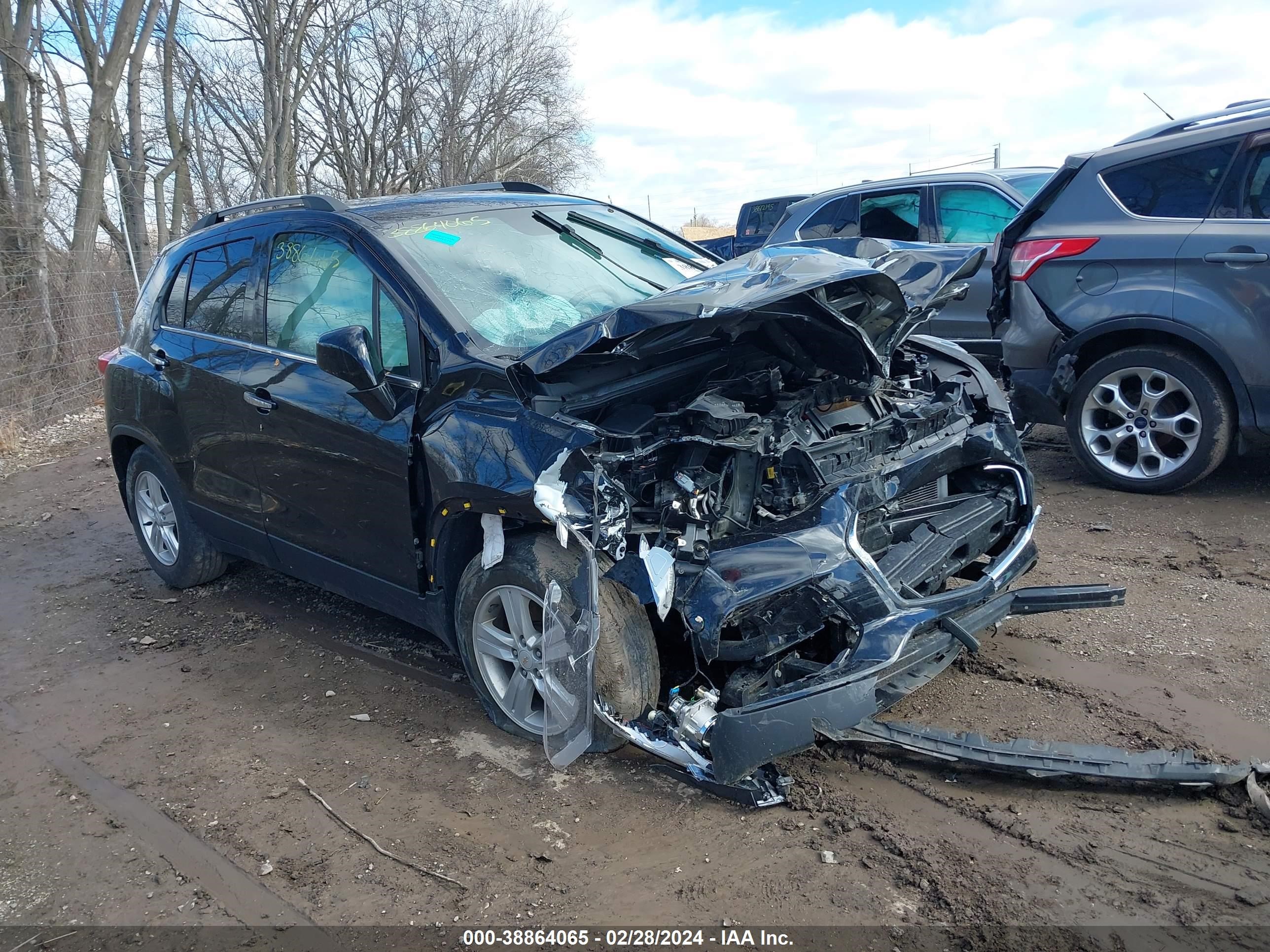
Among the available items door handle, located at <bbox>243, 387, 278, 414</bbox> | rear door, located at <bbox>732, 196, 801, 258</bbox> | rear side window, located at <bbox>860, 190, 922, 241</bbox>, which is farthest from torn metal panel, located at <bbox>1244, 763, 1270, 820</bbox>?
rear door, located at <bbox>732, 196, 801, 258</bbox>

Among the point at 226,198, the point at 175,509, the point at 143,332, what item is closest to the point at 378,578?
the point at 175,509

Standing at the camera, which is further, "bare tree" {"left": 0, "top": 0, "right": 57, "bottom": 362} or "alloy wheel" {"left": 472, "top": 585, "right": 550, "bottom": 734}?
"bare tree" {"left": 0, "top": 0, "right": 57, "bottom": 362}

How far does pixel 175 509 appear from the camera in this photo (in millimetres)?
5293

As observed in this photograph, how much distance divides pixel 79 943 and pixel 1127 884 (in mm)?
2888

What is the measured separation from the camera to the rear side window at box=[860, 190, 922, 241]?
8.16m

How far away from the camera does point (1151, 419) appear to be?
5539mm

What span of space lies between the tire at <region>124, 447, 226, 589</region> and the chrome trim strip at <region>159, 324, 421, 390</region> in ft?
2.40

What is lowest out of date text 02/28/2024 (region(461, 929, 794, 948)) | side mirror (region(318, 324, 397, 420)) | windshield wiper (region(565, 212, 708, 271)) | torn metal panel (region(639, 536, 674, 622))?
date text 02/28/2024 (region(461, 929, 794, 948))

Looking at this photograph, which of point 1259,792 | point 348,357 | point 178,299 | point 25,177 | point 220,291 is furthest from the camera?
point 25,177

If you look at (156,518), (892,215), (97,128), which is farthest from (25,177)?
(892,215)

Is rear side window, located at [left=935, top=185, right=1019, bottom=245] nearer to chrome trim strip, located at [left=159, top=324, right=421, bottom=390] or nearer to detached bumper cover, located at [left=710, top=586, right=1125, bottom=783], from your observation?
detached bumper cover, located at [left=710, top=586, right=1125, bottom=783]

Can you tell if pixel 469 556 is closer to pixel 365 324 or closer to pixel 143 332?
pixel 365 324

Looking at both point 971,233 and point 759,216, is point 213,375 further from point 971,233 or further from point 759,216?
point 759,216

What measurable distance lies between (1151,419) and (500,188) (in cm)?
390
